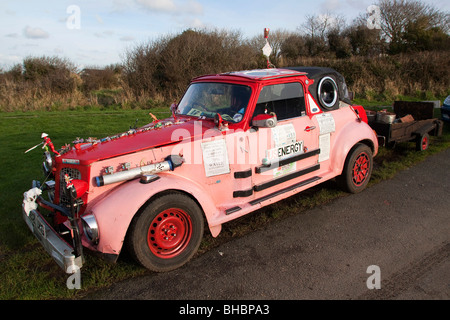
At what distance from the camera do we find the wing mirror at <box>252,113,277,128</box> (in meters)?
4.07

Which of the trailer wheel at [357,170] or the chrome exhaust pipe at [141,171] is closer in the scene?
the chrome exhaust pipe at [141,171]

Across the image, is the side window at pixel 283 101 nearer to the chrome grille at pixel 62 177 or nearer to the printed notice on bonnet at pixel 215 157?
the printed notice on bonnet at pixel 215 157

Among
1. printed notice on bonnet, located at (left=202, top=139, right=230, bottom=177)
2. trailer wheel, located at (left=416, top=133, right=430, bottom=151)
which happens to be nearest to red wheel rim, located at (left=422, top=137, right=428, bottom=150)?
trailer wheel, located at (left=416, top=133, right=430, bottom=151)

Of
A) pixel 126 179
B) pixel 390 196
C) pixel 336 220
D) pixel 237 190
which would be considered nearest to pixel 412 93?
pixel 390 196

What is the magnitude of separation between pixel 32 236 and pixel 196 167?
2.48 meters

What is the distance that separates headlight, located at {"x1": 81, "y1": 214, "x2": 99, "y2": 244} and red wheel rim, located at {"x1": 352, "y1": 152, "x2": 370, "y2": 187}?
4.12 metres

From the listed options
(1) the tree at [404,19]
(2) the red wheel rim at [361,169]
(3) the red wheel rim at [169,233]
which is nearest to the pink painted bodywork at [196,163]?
(3) the red wheel rim at [169,233]

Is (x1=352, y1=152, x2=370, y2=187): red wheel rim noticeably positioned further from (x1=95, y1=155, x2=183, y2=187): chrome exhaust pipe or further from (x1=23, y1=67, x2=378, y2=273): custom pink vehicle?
(x1=95, y1=155, x2=183, y2=187): chrome exhaust pipe

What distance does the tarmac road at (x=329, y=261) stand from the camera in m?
3.26

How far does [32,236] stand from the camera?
4457 mm

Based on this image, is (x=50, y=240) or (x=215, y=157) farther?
(x=215, y=157)

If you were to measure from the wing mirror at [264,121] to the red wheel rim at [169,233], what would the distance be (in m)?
1.40

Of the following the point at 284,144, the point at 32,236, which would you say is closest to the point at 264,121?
the point at 284,144

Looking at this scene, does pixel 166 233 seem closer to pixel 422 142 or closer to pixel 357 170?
pixel 357 170
